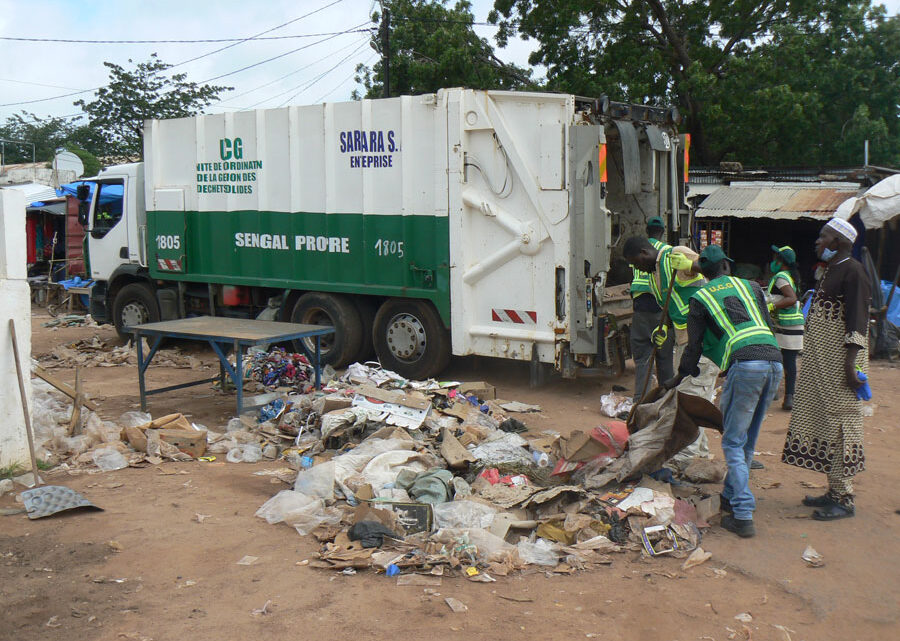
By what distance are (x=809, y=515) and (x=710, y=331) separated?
1261mm

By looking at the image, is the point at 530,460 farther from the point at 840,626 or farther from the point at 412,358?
the point at 412,358

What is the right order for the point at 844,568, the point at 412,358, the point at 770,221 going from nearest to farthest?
1. the point at 844,568
2. the point at 412,358
3. the point at 770,221

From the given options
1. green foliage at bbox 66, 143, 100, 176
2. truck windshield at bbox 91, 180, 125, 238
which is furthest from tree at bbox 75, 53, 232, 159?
truck windshield at bbox 91, 180, 125, 238

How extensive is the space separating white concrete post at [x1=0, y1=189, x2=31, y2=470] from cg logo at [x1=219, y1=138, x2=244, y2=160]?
12.9ft

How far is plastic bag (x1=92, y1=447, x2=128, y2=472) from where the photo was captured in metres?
5.89

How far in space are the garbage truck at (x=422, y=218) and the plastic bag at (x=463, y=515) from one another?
10.3ft

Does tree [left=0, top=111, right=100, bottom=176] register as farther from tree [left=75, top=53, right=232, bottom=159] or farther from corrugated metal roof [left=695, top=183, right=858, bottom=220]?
corrugated metal roof [left=695, top=183, right=858, bottom=220]

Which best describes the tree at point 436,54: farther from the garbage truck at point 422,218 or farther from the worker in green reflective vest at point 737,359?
the worker in green reflective vest at point 737,359

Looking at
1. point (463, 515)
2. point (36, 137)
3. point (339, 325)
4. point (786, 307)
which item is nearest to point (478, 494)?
point (463, 515)

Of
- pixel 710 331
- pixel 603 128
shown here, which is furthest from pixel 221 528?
pixel 603 128

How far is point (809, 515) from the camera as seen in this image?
4883 millimetres

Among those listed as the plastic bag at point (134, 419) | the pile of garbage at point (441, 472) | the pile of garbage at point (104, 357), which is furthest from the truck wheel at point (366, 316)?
the plastic bag at point (134, 419)

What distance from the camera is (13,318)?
18.7 feet

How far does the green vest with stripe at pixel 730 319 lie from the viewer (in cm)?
448
